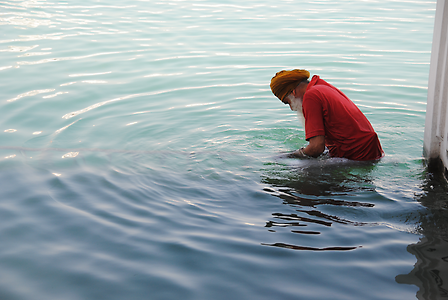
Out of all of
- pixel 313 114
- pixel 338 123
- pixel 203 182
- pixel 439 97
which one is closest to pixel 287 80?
pixel 313 114

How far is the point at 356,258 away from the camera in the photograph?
9.20 ft

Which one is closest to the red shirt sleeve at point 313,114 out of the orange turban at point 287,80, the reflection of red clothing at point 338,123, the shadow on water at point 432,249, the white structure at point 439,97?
the reflection of red clothing at point 338,123

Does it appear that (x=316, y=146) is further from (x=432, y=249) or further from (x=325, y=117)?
(x=432, y=249)

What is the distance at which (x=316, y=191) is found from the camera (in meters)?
3.88

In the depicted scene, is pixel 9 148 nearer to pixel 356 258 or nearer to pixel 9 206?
pixel 9 206

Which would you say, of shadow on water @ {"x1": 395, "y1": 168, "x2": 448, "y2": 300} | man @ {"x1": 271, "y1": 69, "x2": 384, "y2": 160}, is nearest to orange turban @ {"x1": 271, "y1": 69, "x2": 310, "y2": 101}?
man @ {"x1": 271, "y1": 69, "x2": 384, "y2": 160}

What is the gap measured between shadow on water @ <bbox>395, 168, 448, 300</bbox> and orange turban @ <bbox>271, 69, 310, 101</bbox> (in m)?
1.54

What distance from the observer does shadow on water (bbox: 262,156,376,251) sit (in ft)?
10.8

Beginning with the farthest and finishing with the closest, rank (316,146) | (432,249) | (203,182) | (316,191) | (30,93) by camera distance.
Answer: (30,93) < (203,182) < (316,146) < (316,191) < (432,249)

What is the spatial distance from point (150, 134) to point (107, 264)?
10.4 feet

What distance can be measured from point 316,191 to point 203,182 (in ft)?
3.80

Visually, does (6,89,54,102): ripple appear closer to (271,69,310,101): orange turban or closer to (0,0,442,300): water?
(0,0,442,300): water

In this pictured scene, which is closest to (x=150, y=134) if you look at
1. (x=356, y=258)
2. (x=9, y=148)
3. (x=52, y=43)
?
(x=9, y=148)

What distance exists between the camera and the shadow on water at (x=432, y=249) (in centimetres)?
243
